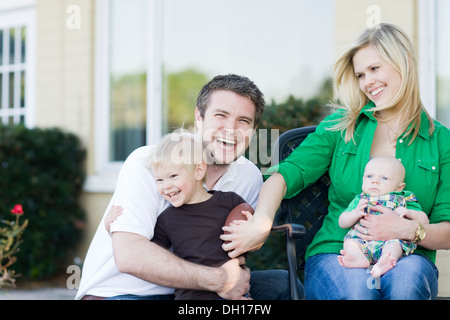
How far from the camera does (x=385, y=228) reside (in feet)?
6.96

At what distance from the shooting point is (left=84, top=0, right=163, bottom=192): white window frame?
5.64 m

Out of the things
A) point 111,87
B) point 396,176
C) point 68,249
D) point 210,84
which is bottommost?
point 68,249

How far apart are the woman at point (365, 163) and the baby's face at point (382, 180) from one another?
0.08m

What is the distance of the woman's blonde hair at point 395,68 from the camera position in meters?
2.30

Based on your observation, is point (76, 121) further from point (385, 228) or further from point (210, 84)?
point (385, 228)

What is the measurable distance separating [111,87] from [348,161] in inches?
157

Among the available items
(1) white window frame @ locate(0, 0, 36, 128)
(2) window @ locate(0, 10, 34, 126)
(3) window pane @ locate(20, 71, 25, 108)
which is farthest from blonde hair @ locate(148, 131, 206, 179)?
(3) window pane @ locate(20, 71, 25, 108)

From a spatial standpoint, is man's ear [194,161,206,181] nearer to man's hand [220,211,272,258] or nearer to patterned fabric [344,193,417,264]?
man's hand [220,211,272,258]

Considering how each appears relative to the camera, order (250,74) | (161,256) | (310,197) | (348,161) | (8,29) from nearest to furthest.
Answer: (161,256), (348,161), (310,197), (250,74), (8,29)

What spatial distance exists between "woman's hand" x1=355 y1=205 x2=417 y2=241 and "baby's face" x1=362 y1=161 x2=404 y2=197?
0.08m

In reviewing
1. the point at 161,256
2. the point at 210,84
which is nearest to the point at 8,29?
the point at 210,84

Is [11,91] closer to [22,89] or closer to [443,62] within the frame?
[22,89]

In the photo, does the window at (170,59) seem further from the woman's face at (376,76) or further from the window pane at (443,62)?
the woman's face at (376,76)
